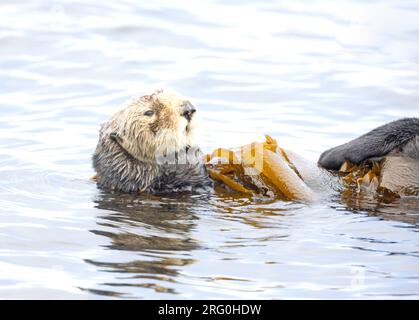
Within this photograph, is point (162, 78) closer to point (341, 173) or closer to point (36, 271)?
point (341, 173)

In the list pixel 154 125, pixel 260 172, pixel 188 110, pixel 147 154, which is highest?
pixel 188 110

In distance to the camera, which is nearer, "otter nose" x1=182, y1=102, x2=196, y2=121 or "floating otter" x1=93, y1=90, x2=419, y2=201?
"otter nose" x1=182, y1=102, x2=196, y2=121

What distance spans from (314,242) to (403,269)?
69 centimetres

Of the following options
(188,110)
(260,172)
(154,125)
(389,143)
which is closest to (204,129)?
(260,172)

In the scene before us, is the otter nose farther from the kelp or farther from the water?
the kelp

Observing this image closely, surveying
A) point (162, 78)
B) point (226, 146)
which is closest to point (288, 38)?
point (162, 78)

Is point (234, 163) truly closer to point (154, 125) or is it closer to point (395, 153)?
point (154, 125)

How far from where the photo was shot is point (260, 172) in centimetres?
734

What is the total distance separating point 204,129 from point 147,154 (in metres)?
2.24

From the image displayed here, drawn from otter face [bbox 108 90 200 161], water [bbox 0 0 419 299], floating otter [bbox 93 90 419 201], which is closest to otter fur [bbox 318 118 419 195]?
floating otter [bbox 93 90 419 201]

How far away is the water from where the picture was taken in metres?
5.61

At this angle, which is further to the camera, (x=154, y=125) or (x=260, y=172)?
(x=260, y=172)

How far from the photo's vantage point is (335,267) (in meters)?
5.73

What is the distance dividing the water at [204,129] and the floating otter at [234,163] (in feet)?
0.58
